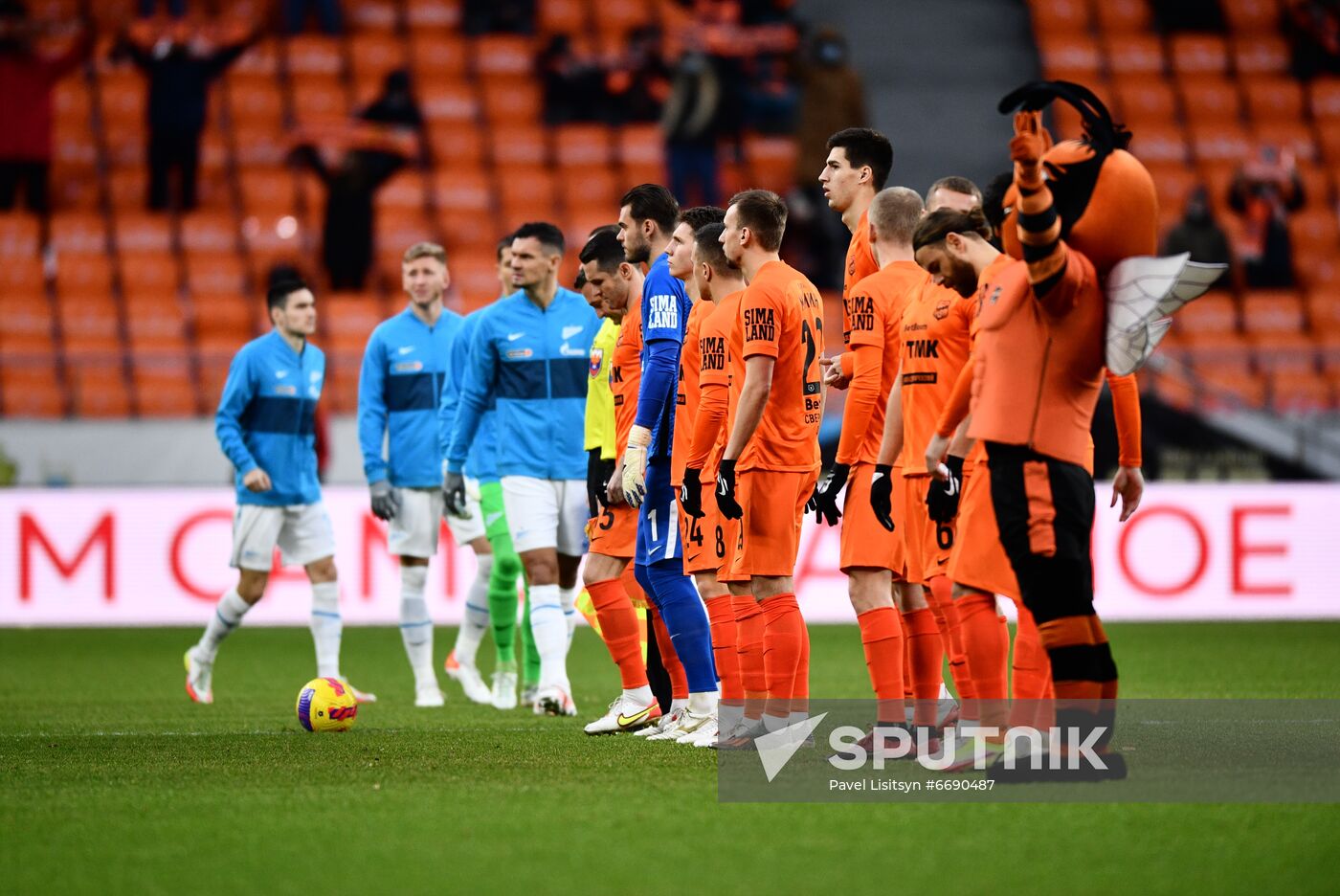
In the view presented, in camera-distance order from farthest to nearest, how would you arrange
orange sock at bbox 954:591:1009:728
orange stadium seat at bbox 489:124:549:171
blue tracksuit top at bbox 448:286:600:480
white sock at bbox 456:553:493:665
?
orange stadium seat at bbox 489:124:549:171 < white sock at bbox 456:553:493:665 < blue tracksuit top at bbox 448:286:600:480 < orange sock at bbox 954:591:1009:728

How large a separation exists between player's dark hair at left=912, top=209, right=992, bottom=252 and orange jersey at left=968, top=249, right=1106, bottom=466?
2.34 ft

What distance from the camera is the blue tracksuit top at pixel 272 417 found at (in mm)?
9961

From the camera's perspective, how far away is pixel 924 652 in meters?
7.07

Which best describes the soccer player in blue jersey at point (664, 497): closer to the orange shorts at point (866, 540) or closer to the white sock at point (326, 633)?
the orange shorts at point (866, 540)

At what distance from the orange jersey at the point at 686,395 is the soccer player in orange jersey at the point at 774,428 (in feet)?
1.63

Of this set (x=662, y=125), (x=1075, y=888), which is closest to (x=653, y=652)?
(x=1075, y=888)

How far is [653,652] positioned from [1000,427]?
3098 millimetres

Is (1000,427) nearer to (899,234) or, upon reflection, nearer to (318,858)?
(899,234)

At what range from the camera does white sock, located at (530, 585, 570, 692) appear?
8641mm

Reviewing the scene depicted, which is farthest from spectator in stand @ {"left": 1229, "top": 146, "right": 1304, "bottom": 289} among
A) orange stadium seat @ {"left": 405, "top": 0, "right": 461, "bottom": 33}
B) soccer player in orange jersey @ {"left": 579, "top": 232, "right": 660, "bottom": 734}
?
soccer player in orange jersey @ {"left": 579, "top": 232, "right": 660, "bottom": 734}

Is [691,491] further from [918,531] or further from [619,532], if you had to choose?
[619,532]

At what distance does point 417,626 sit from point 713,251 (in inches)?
144

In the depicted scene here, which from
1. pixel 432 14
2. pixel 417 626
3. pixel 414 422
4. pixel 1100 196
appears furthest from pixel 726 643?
pixel 432 14

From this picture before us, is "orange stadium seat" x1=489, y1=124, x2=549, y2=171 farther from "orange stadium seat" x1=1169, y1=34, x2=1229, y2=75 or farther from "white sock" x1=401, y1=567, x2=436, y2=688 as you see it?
"white sock" x1=401, y1=567, x2=436, y2=688
